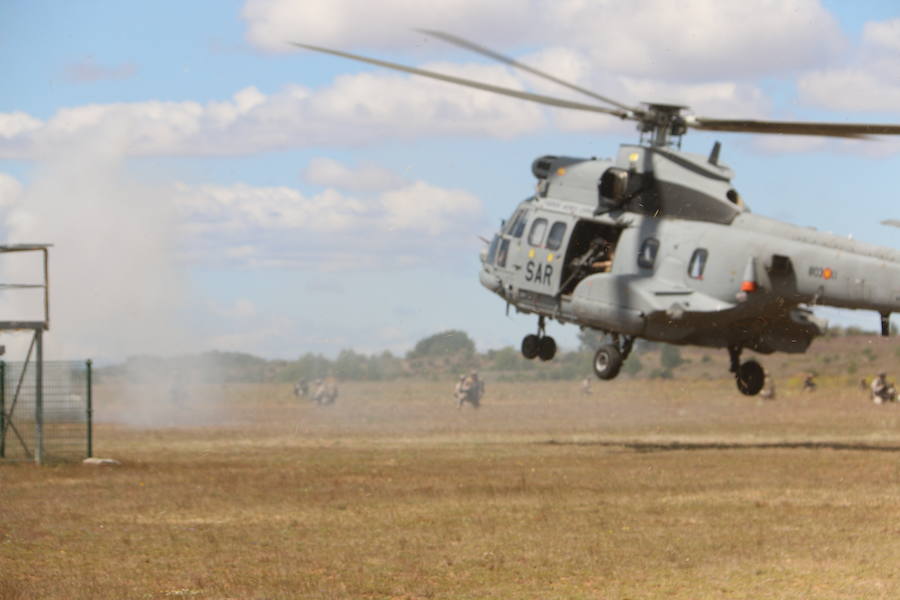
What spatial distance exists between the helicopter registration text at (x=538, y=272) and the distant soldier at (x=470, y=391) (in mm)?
19271

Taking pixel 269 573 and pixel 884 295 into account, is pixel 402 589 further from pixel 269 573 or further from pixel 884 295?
pixel 884 295

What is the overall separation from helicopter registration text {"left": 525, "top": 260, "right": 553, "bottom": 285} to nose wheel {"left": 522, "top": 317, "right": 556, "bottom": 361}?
1628 mm

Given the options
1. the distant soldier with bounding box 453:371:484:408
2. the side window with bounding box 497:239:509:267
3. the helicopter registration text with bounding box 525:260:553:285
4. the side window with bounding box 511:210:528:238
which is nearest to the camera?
the helicopter registration text with bounding box 525:260:553:285

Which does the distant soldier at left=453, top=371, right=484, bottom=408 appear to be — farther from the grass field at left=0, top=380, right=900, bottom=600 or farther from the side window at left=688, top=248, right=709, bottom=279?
the side window at left=688, top=248, right=709, bottom=279

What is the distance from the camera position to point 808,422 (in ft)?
126

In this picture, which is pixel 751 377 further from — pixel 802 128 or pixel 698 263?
pixel 802 128

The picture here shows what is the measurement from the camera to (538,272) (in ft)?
98.2

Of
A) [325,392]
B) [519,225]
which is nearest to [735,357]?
[519,225]

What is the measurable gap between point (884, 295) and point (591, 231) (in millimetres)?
7092

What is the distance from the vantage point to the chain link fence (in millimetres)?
25734

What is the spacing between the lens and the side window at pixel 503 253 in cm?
3089

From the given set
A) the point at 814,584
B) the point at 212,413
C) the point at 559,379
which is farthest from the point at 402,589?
the point at 559,379

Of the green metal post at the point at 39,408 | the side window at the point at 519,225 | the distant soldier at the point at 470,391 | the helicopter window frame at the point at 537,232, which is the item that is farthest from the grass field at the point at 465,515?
the distant soldier at the point at 470,391

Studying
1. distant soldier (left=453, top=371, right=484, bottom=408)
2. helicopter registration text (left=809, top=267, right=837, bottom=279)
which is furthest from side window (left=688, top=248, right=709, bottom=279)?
distant soldier (left=453, top=371, right=484, bottom=408)
